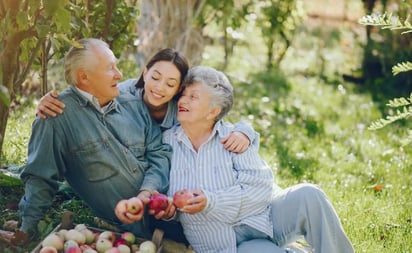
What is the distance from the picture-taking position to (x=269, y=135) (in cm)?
581

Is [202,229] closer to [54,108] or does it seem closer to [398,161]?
[54,108]

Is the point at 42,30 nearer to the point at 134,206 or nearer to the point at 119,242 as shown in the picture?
the point at 134,206

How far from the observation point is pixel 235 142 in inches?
132

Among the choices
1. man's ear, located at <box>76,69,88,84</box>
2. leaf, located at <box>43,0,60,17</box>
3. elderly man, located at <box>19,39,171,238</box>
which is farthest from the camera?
man's ear, located at <box>76,69,88,84</box>

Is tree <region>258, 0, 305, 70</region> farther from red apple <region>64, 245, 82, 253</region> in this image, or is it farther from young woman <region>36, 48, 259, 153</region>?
red apple <region>64, 245, 82, 253</region>

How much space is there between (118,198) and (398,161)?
2.73 metres

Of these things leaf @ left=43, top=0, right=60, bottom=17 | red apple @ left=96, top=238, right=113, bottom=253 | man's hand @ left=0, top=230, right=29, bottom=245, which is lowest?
man's hand @ left=0, top=230, right=29, bottom=245

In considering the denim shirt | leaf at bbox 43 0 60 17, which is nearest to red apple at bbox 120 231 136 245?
the denim shirt

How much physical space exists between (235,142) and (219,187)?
9.3 inches

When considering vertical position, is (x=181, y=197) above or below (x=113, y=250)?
above

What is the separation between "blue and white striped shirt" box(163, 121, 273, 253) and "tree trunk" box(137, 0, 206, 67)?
9.26ft

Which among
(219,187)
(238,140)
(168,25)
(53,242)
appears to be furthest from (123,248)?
(168,25)

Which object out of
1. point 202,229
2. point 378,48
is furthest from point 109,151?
point 378,48

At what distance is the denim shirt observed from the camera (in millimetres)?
3074
